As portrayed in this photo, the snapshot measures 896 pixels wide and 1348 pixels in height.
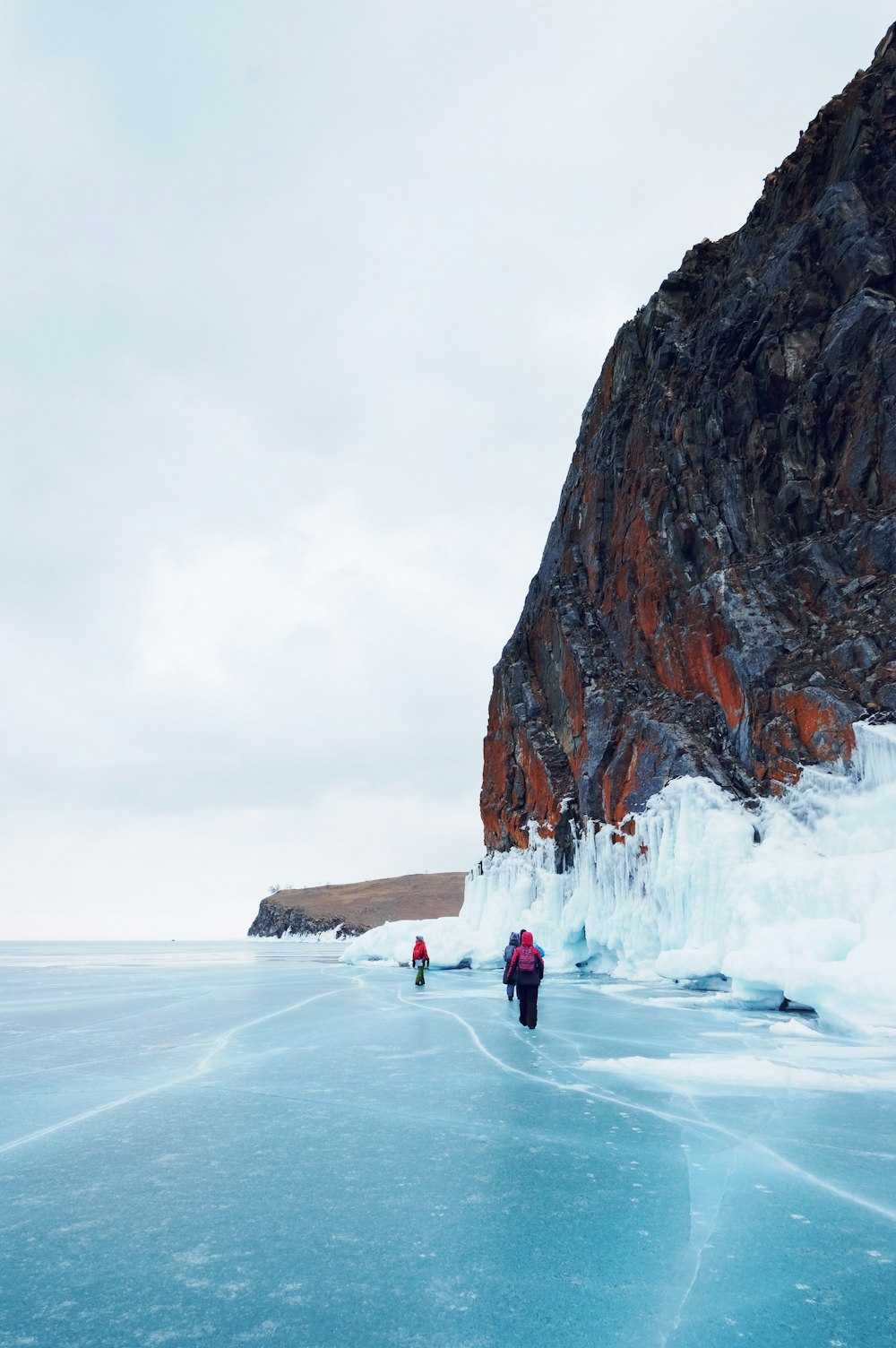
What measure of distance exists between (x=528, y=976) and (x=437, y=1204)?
9335 millimetres

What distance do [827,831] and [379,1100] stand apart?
60.0 feet

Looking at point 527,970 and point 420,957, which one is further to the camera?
point 420,957

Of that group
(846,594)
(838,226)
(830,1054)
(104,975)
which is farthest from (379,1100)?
(838,226)

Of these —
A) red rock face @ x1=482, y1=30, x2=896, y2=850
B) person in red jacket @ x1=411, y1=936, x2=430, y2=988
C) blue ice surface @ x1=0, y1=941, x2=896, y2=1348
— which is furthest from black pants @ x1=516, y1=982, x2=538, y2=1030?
red rock face @ x1=482, y1=30, x2=896, y2=850

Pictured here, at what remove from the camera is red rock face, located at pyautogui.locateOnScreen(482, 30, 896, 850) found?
1053 inches

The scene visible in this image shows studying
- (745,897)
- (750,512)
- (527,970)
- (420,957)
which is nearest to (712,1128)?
(527,970)

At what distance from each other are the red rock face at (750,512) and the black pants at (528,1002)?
560 inches

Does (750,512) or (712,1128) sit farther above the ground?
(750,512)

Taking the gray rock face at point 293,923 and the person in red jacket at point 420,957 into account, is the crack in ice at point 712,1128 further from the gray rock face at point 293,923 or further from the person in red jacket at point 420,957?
the gray rock face at point 293,923

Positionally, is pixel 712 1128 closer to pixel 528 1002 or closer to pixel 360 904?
pixel 528 1002

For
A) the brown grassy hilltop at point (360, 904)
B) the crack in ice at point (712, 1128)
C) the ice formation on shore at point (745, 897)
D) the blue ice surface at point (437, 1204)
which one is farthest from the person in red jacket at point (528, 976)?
the brown grassy hilltop at point (360, 904)

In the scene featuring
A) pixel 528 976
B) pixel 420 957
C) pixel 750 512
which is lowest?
pixel 420 957

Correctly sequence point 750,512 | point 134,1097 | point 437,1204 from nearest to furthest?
1. point 437,1204
2. point 134,1097
3. point 750,512

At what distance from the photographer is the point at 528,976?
14.5m
